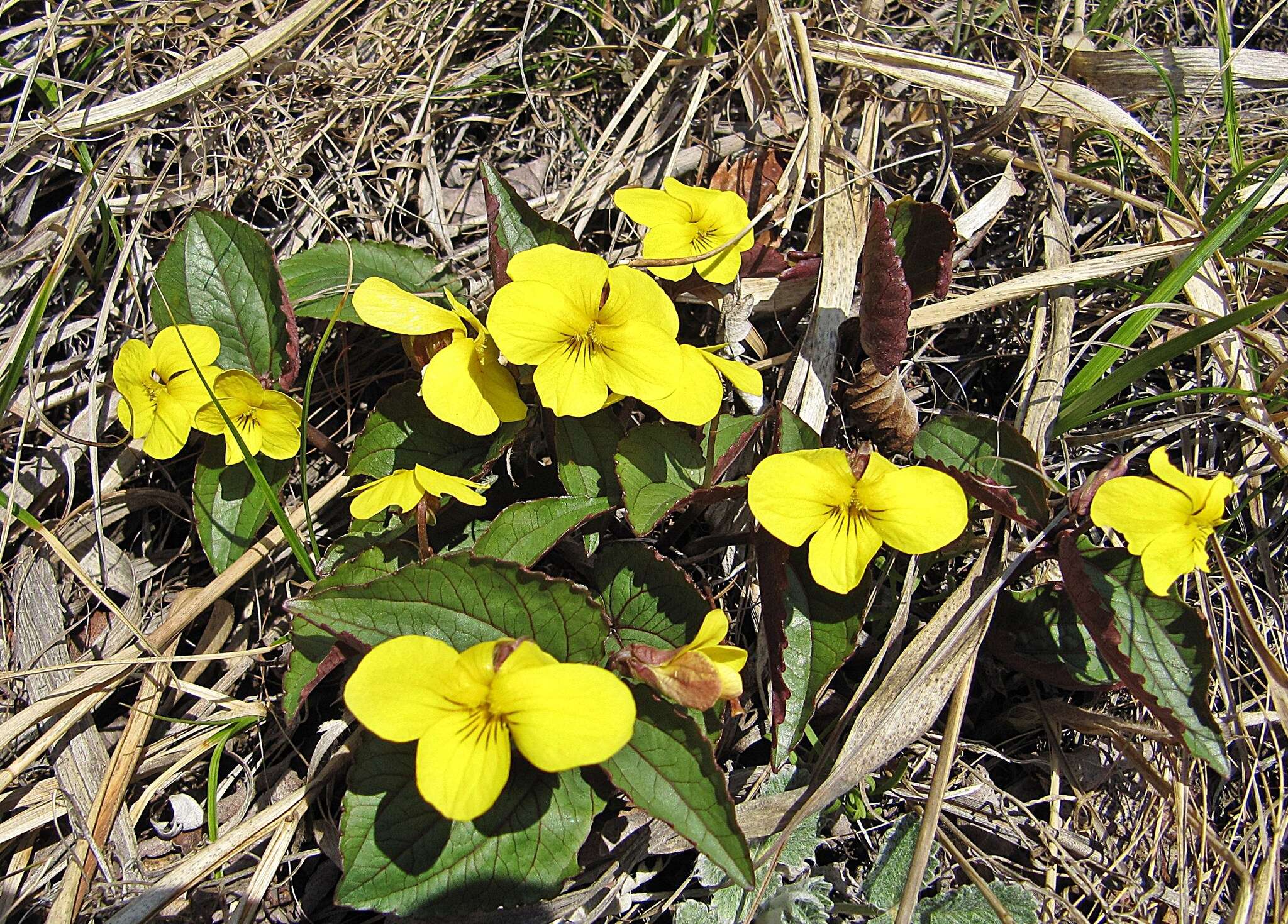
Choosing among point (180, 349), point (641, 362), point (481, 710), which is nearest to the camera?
point (481, 710)

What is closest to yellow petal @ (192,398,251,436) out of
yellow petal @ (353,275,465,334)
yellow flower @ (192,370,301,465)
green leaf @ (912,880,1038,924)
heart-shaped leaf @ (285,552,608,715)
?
yellow flower @ (192,370,301,465)

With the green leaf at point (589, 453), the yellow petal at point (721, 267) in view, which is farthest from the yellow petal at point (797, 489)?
the yellow petal at point (721, 267)

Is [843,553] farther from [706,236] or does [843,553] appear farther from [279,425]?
[279,425]

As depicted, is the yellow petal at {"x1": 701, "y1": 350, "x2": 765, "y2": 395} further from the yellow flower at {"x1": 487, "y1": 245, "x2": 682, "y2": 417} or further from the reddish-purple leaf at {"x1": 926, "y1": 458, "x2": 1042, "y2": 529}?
the reddish-purple leaf at {"x1": 926, "y1": 458, "x2": 1042, "y2": 529}

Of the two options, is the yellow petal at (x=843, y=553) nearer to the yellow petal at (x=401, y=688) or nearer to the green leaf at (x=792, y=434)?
the green leaf at (x=792, y=434)

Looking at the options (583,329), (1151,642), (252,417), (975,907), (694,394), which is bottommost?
(975,907)

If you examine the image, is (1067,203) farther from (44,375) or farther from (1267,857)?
(44,375)

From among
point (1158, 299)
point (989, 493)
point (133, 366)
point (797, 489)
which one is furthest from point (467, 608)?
point (1158, 299)
